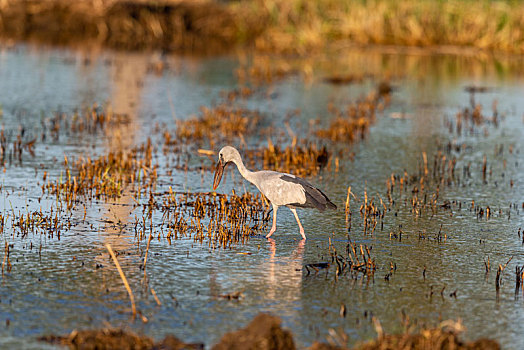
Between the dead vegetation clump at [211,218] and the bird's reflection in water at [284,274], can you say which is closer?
the bird's reflection in water at [284,274]

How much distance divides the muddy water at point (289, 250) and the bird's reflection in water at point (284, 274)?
0.02 meters

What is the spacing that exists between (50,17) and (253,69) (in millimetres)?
13776

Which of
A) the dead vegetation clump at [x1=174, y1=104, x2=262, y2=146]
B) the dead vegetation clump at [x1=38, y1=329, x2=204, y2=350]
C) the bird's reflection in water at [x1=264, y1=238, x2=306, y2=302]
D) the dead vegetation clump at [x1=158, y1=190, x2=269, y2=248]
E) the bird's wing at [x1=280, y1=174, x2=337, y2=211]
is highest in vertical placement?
the dead vegetation clump at [x1=174, y1=104, x2=262, y2=146]

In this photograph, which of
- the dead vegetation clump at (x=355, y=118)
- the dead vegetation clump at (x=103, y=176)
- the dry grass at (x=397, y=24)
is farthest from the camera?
the dry grass at (x=397, y=24)

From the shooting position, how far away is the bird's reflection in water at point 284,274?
758 cm

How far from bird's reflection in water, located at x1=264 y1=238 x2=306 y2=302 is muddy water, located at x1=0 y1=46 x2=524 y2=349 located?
0.02m

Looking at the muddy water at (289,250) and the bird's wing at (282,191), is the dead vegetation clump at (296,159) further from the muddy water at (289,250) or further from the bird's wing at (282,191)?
the bird's wing at (282,191)

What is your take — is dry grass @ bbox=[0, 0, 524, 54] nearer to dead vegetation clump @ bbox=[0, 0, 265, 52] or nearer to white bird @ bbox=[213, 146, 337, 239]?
dead vegetation clump @ bbox=[0, 0, 265, 52]

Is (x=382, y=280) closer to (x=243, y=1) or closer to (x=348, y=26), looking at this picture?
(x=348, y=26)

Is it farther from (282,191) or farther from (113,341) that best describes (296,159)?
(113,341)

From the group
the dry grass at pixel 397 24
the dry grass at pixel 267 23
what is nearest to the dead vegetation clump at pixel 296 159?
the dry grass at pixel 267 23

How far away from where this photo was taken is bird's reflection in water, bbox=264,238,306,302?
758 centimetres

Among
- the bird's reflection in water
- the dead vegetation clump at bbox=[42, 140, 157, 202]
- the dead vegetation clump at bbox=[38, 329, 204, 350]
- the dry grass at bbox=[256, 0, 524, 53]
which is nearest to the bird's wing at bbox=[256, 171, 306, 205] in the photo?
the bird's reflection in water

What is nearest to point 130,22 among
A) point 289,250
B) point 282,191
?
point 282,191
